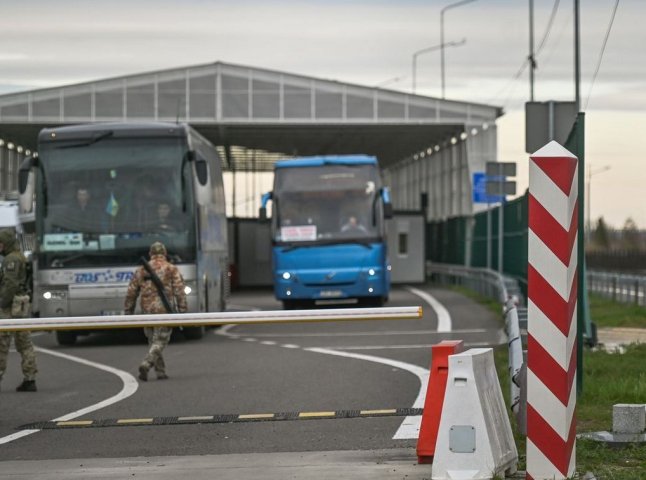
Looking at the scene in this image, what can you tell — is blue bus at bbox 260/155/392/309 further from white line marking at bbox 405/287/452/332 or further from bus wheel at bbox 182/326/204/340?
bus wheel at bbox 182/326/204/340

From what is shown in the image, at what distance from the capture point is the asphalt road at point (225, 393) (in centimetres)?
1149

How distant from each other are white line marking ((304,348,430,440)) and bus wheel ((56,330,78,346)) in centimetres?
472

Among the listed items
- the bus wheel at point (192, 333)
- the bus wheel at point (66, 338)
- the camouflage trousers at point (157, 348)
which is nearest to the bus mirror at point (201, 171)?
the bus wheel at point (192, 333)

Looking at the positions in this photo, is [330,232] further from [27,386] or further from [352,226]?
[27,386]

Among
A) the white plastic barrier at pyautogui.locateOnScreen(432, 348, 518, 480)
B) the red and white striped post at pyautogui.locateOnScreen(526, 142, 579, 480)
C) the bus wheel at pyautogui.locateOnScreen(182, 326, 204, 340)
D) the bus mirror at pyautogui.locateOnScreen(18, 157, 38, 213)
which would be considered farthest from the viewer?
the bus wheel at pyautogui.locateOnScreen(182, 326, 204, 340)

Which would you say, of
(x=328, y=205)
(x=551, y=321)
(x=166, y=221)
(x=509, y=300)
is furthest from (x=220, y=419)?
(x=328, y=205)

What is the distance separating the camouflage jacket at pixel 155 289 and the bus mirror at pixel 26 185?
18.6ft

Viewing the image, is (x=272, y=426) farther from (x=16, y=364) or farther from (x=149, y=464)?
(x=16, y=364)

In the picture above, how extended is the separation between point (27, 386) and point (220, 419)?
14.3 ft

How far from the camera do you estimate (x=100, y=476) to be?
951 cm

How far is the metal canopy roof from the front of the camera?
5672 cm

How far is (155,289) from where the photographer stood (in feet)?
62.5

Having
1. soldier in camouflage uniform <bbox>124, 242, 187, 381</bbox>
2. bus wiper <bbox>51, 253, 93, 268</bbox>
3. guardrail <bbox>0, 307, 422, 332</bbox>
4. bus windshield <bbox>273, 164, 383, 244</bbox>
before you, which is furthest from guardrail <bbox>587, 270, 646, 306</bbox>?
guardrail <bbox>0, 307, 422, 332</bbox>

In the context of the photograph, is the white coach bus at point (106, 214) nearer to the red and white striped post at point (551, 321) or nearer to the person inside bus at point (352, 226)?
the person inside bus at point (352, 226)
